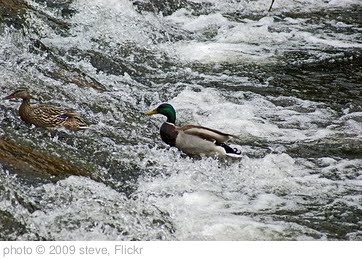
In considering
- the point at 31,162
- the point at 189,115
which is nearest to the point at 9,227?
the point at 31,162

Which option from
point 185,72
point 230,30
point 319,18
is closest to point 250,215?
point 185,72

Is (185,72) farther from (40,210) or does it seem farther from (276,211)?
(40,210)

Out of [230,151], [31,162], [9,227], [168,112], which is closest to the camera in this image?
[9,227]

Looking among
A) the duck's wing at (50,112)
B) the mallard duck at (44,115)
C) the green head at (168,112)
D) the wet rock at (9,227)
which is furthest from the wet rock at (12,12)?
the wet rock at (9,227)

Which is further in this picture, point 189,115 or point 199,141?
point 189,115

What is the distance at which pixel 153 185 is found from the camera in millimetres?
6543

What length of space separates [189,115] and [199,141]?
1197 mm

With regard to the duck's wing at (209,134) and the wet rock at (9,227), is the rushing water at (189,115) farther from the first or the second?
the duck's wing at (209,134)

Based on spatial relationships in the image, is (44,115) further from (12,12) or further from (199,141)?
(12,12)

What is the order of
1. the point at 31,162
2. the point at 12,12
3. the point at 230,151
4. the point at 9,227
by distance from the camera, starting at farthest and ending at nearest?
the point at 12,12 < the point at 230,151 < the point at 31,162 < the point at 9,227

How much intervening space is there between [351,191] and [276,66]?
3588mm

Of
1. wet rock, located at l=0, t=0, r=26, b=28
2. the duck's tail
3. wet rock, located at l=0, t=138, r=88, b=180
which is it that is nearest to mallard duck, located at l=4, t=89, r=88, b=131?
wet rock, located at l=0, t=138, r=88, b=180

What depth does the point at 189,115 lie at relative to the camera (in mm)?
8398

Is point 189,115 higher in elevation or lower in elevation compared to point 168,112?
lower
